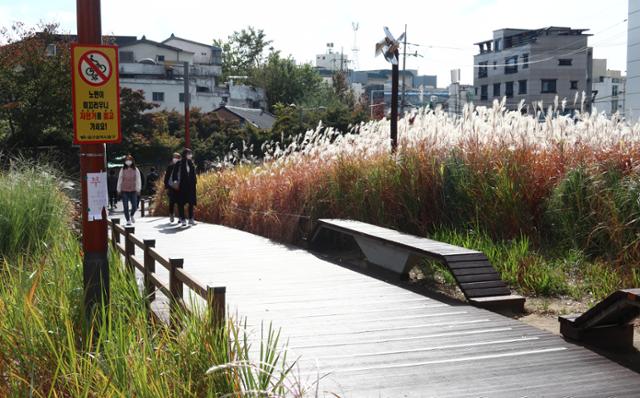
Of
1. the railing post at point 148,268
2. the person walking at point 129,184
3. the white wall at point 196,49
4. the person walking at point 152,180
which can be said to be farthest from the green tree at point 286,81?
the railing post at point 148,268

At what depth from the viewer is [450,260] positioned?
7.81 meters

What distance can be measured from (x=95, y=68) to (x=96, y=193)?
92 centimetres

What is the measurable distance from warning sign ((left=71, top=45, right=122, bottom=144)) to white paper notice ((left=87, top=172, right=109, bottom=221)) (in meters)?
0.27

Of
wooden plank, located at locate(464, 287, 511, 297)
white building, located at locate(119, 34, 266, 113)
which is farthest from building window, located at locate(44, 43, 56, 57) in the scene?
wooden plank, located at locate(464, 287, 511, 297)

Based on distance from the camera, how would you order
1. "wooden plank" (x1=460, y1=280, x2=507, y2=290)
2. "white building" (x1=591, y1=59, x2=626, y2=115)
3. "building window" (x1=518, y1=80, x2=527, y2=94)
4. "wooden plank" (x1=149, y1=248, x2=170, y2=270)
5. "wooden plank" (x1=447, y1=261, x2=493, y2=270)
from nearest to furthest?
"wooden plank" (x1=149, y1=248, x2=170, y2=270) → "wooden plank" (x1=460, y1=280, x2=507, y2=290) → "wooden plank" (x1=447, y1=261, x2=493, y2=270) → "white building" (x1=591, y1=59, x2=626, y2=115) → "building window" (x1=518, y1=80, x2=527, y2=94)

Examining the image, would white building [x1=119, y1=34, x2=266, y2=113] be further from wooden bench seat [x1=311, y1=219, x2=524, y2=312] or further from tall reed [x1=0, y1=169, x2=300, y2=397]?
tall reed [x1=0, y1=169, x2=300, y2=397]

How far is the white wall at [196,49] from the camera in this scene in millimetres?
88188

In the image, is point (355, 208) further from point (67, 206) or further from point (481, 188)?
point (67, 206)

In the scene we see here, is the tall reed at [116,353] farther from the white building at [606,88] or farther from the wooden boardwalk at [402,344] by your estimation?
the white building at [606,88]

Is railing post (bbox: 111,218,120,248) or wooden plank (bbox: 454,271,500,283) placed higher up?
railing post (bbox: 111,218,120,248)

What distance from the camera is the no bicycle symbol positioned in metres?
5.40

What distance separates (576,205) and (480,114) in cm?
320

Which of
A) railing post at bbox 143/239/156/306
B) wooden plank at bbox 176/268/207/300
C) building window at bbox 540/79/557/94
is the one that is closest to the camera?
wooden plank at bbox 176/268/207/300

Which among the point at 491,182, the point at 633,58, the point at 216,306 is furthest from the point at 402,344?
the point at 633,58
